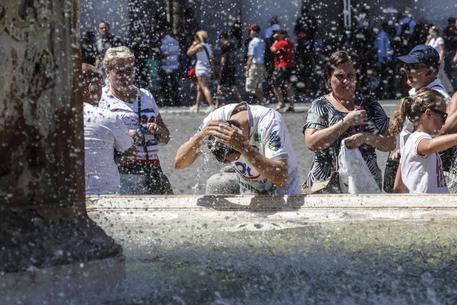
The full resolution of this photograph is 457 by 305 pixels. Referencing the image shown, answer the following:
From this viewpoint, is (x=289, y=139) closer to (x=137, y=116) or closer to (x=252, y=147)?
(x=252, y=147)

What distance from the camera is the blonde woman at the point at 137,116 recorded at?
6.24 metres

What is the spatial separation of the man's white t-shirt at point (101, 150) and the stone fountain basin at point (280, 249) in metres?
0.60

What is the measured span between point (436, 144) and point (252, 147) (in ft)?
3.28

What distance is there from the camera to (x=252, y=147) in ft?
16.0

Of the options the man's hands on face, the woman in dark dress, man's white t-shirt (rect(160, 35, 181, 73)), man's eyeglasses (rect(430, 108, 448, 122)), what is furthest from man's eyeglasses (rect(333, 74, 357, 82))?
man's white t-shirt (rect(160, 35, 181, 73))

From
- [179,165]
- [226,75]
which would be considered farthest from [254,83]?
[179,165]

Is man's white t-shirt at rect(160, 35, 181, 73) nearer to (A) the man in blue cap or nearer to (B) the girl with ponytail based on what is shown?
(A) the man in blue cap

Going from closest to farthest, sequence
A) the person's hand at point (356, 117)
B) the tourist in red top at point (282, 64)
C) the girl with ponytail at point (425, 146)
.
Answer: the girl with ponytail at point (425, 146) → the person's hand at point (356, 117) → the tourist in red top at point (282, 64)

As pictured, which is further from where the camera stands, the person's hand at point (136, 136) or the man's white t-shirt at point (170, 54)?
the man's white t-shirt at point (170, 54)

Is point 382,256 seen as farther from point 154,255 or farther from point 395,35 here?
point 395,35

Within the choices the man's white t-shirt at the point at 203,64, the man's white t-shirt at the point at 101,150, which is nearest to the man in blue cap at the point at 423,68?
the man's white t-shirt at the point at 101,150

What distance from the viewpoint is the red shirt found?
57.8 ft

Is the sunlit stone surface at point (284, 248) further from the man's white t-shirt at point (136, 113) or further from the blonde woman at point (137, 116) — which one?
the man's white t-shirt at point (136, 113)

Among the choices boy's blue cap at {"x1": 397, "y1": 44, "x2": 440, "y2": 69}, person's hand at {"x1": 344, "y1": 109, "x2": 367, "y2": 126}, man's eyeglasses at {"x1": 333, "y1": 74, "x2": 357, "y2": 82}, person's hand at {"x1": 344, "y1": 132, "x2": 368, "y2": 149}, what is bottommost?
person's hand at {"x1": 344, "y1": 132, "x2": 368, "y2": 149}
